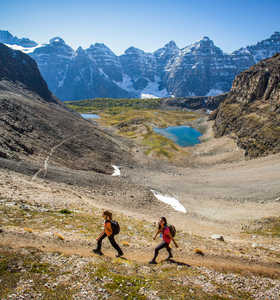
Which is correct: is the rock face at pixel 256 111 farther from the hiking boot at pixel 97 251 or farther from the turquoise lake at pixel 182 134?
the hiking boot at pixel 97 251

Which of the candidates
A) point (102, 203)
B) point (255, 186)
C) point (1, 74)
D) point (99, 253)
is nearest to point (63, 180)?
point (102, 203)

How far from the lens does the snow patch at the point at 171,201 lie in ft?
134

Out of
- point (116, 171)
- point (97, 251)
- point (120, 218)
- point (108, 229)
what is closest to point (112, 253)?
point (97, 251)

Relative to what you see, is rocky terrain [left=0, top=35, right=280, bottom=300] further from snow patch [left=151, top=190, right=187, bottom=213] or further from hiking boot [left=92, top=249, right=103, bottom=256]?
snow patch [left=151, top=190, right=187, bottom=213]

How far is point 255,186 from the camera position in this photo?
4962 centimetres

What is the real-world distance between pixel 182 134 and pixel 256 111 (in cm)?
5462

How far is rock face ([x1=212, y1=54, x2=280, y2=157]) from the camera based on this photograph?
8088 cm

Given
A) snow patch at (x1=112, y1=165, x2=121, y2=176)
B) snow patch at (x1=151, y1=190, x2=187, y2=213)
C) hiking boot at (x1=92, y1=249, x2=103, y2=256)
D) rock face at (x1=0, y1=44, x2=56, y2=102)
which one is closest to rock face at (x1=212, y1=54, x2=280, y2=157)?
snow patch at (x1=151, y1=190, x2=187, y2=213)

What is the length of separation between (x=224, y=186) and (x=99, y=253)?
4482cm

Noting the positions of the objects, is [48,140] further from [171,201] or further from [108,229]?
[108,229]

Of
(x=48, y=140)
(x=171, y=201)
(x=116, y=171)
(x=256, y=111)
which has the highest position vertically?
(x=256, y=111)

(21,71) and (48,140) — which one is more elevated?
(21,71)

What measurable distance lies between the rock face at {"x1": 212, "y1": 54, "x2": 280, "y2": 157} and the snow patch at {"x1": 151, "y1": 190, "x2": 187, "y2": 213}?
152 ft

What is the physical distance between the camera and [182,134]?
15350cm
